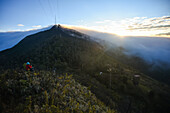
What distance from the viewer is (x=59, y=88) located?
31.9 feet

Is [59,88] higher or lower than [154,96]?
higher

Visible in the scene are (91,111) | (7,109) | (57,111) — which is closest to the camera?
(7,109)

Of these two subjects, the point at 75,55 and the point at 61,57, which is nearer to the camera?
the point at 61,57

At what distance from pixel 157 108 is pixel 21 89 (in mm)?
31610

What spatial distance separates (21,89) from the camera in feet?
24.2

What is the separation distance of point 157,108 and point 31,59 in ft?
118

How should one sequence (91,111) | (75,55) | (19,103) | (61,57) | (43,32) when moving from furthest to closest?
1. (43,32)
2. (75,55)
3. (61,57)
4. (91,111)
5. (19,103)

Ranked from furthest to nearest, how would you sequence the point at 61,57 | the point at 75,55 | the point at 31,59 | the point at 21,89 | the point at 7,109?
the point at 75,55 → the point at 61,57 → the point at 31,59 → the point at 21,89 → the point at 7,109

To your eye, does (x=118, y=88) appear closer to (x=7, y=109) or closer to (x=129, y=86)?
(x=129, y=86)

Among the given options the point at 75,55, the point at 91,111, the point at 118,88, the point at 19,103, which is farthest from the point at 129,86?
the point at 19,103

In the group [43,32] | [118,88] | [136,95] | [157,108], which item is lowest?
[157,108]

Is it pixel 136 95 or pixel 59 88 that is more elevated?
Answer: pixel 59 88

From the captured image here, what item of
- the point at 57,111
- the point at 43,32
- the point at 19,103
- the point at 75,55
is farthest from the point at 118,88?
the point at 43,32

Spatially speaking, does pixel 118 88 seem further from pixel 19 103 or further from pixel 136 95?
pixel 19 103
